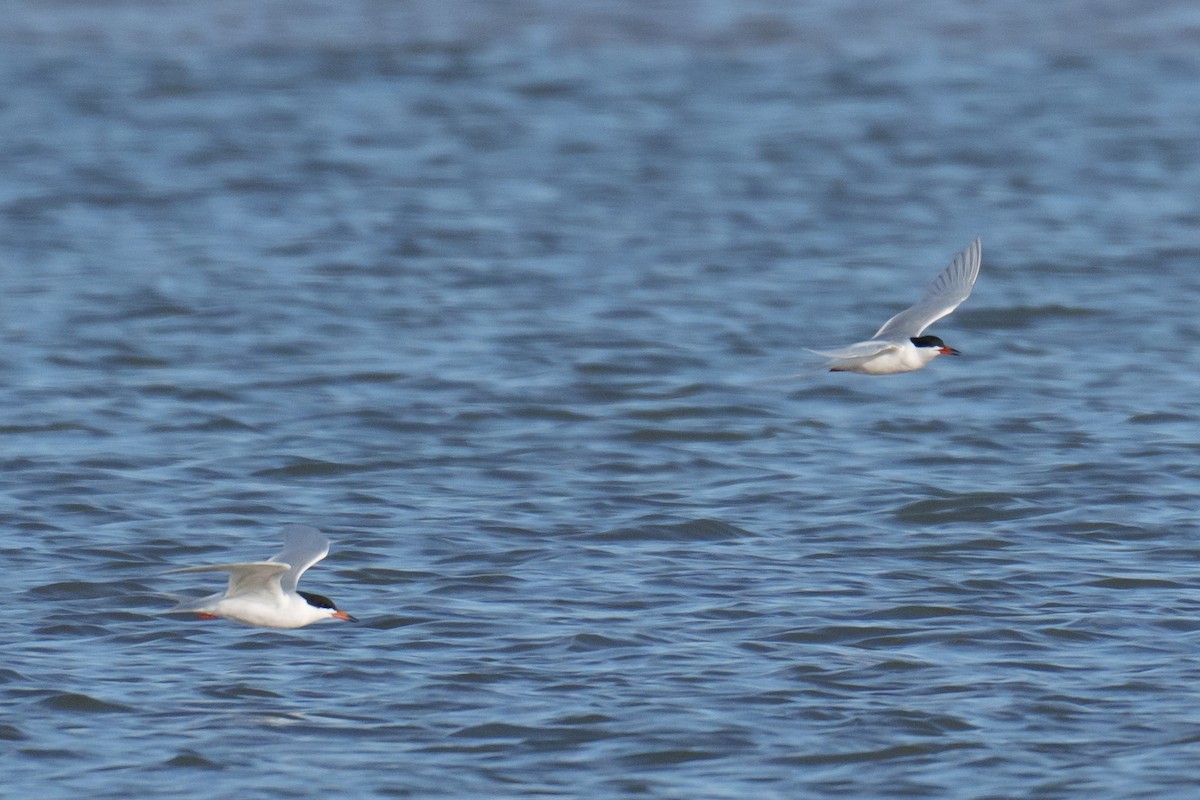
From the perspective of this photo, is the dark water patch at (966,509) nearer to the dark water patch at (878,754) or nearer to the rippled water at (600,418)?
the rippled water at (600,418)

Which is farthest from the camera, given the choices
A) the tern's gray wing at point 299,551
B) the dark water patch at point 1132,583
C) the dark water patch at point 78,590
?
the dark water patch at point 1132,583

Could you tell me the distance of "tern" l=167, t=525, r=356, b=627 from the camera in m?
9.42

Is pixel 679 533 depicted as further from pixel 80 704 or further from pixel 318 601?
pixel 80 704

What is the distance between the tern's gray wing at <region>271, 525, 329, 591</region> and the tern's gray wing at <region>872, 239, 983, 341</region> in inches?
140

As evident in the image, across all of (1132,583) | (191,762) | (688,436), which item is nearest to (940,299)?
(1132,583)

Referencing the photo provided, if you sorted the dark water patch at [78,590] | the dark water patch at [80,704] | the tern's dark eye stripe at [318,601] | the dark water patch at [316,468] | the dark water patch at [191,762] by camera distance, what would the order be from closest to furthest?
the dark water patch at [191,762] < the dark water patch at [80,704] < the tern's dark eye stripe at [318,601] < the dark water patch at [78,590] < the dark water patch at [316,468]

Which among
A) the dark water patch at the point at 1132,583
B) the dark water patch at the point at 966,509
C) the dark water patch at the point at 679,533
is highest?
the dark water patch at the point at 679,533

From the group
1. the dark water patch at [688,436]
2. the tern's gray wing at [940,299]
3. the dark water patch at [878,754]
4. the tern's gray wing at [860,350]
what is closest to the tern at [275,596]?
the dark water patch at [878,754]

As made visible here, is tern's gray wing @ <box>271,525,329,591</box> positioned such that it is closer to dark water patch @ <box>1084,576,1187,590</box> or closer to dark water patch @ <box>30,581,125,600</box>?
dark water patch @ <box>30,581,125,600</box>

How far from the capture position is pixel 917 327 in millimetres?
11430

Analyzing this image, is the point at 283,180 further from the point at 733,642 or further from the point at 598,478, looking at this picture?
the point at 733,642

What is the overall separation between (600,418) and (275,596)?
538 centimetres

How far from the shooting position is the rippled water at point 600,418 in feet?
29.4

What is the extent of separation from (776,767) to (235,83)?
21.3 m
